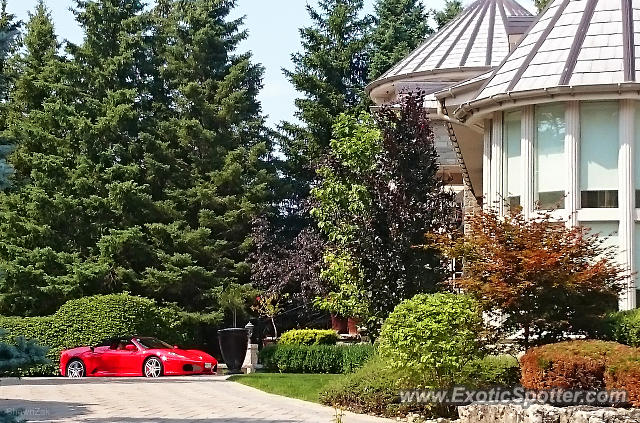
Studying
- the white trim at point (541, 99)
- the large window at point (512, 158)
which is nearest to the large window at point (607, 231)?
the large window at point (512, 158)

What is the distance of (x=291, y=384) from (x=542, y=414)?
877 cm

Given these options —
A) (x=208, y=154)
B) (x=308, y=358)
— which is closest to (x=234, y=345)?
(x=308, y=358)

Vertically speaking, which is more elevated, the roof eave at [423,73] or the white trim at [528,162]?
the roof eave at [423,73]

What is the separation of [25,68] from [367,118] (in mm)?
18931

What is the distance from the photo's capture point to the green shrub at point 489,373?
13796mm

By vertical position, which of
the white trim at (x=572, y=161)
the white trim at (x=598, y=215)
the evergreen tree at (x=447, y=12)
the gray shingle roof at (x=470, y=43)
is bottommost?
the white trim at (x=598, y=215)

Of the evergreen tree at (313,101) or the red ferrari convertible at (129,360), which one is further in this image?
the evergreen tree at (313,101)

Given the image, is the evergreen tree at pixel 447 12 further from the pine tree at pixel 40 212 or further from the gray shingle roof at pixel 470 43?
the pine tree at pixel 40 212

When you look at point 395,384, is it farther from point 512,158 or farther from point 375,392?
point 512,158

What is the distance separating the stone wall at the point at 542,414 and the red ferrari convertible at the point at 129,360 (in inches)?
540

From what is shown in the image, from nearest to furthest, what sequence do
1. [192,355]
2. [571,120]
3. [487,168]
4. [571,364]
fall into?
1. [571,364]
2. [571,120]
3. [487,168]
4. [192,355]

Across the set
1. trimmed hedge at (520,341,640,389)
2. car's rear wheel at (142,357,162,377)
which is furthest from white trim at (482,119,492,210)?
car's rear wheel at (142,357,162,377)

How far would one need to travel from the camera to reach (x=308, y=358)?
25156 mm

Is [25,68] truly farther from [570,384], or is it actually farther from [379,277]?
[570,384]
